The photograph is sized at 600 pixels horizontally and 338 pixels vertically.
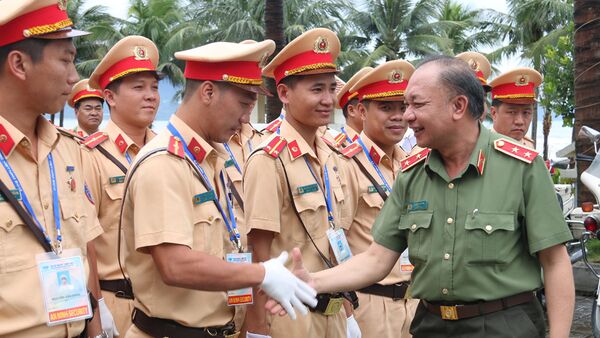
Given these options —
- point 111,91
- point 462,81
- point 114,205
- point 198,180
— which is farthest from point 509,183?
point 111,91

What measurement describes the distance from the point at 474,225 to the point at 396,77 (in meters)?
2.41

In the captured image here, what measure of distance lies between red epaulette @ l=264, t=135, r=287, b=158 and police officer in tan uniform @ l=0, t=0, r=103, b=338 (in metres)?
1.29

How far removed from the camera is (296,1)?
46344 mm

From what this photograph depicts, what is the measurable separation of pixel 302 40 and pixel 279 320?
167 centimetres

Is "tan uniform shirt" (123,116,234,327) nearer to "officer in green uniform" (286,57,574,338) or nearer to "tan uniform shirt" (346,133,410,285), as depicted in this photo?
"officer in green uniform" (286,57,574,338)

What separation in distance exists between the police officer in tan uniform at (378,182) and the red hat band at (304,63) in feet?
2.71

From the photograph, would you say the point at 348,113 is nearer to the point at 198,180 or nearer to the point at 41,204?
the point at 198,180

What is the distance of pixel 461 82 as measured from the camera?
330 cm

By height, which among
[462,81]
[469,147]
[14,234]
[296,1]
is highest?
[296,1]

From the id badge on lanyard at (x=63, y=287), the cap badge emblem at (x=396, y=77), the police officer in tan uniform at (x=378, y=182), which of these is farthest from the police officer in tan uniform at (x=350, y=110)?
the id badge on lanyard at (x=63, y=287)

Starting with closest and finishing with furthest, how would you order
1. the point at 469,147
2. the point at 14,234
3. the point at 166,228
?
1. the point at 14,234
2. the point at 166,228
3. the point at 469,147

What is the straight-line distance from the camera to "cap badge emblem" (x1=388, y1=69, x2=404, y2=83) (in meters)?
5.42

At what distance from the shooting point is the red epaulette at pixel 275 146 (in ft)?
13.9

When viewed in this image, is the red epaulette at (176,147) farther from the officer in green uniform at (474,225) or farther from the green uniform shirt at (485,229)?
the green uniform shirt at (485,229)
